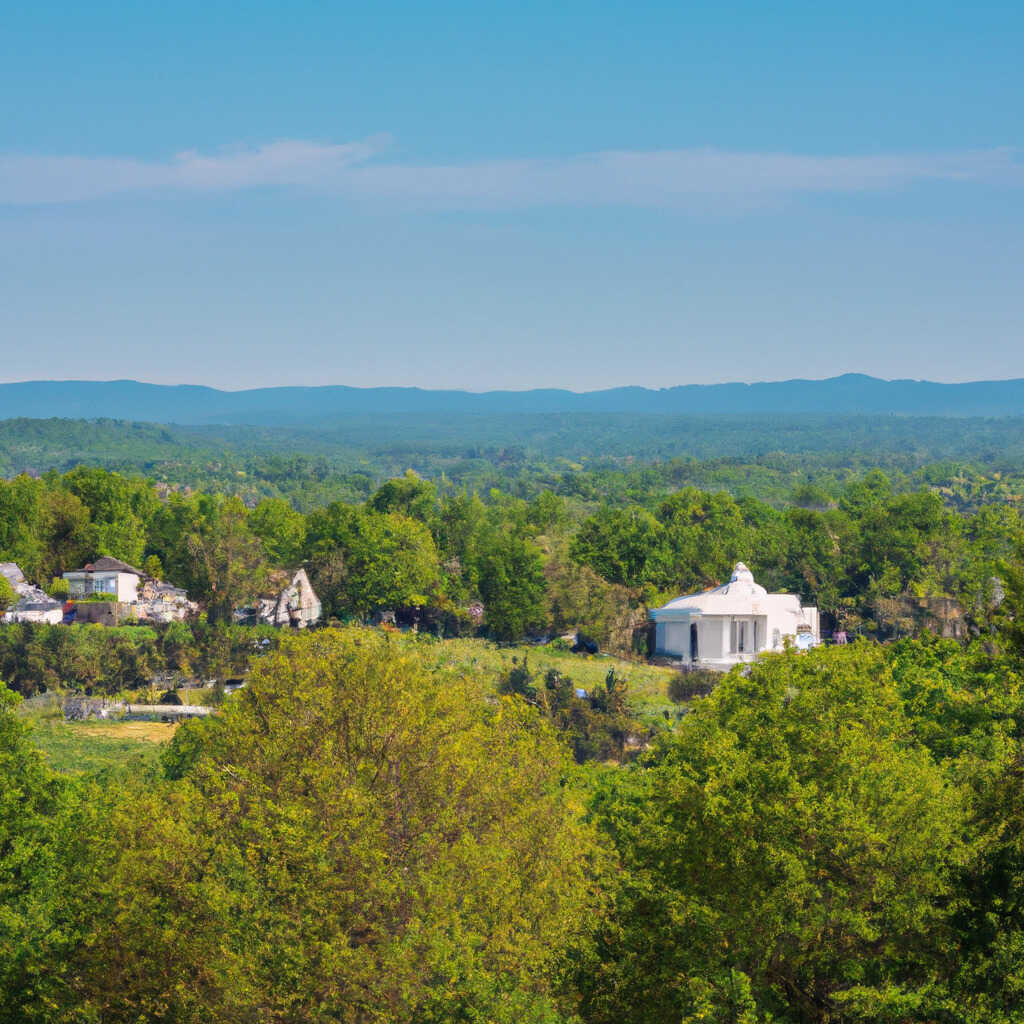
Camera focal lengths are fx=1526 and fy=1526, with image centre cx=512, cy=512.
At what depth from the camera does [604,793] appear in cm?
3400

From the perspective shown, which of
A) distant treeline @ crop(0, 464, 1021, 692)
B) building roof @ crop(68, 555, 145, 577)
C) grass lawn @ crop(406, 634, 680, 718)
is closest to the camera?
grass lawn @ crop(406, 634, 680, 718)

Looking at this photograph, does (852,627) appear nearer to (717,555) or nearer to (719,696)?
(717,555)

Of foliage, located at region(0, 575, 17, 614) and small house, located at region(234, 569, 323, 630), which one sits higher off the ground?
foliage, located at region(0, 575, 17, 614)

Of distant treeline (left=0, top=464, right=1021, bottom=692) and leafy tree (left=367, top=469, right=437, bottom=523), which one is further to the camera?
leafy tree (left=367, top=469, right=437, bottom=523)

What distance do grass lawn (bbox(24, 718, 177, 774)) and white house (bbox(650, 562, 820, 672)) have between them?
81.7 feet

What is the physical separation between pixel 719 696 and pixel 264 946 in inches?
355

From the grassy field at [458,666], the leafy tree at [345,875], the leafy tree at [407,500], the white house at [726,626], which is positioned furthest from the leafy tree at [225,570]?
the leafy tree at [345,875]

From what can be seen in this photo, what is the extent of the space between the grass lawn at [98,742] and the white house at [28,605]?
16.6 metres

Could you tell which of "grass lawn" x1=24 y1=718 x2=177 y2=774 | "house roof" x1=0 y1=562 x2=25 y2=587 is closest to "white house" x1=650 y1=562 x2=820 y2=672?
"grass lawn" x1=24 y1=718 x2=177 y2=774

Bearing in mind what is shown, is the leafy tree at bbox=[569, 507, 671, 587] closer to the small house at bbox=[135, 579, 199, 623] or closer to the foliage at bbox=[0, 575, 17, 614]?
the small house at bbox=[135, 579, 199, 623]

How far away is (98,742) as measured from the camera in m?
50.7

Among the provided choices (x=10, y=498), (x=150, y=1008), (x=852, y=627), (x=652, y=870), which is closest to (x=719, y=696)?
(x=652, y=870)

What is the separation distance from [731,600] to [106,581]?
3317 centimetres

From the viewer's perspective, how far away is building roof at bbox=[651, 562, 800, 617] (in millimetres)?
68250
